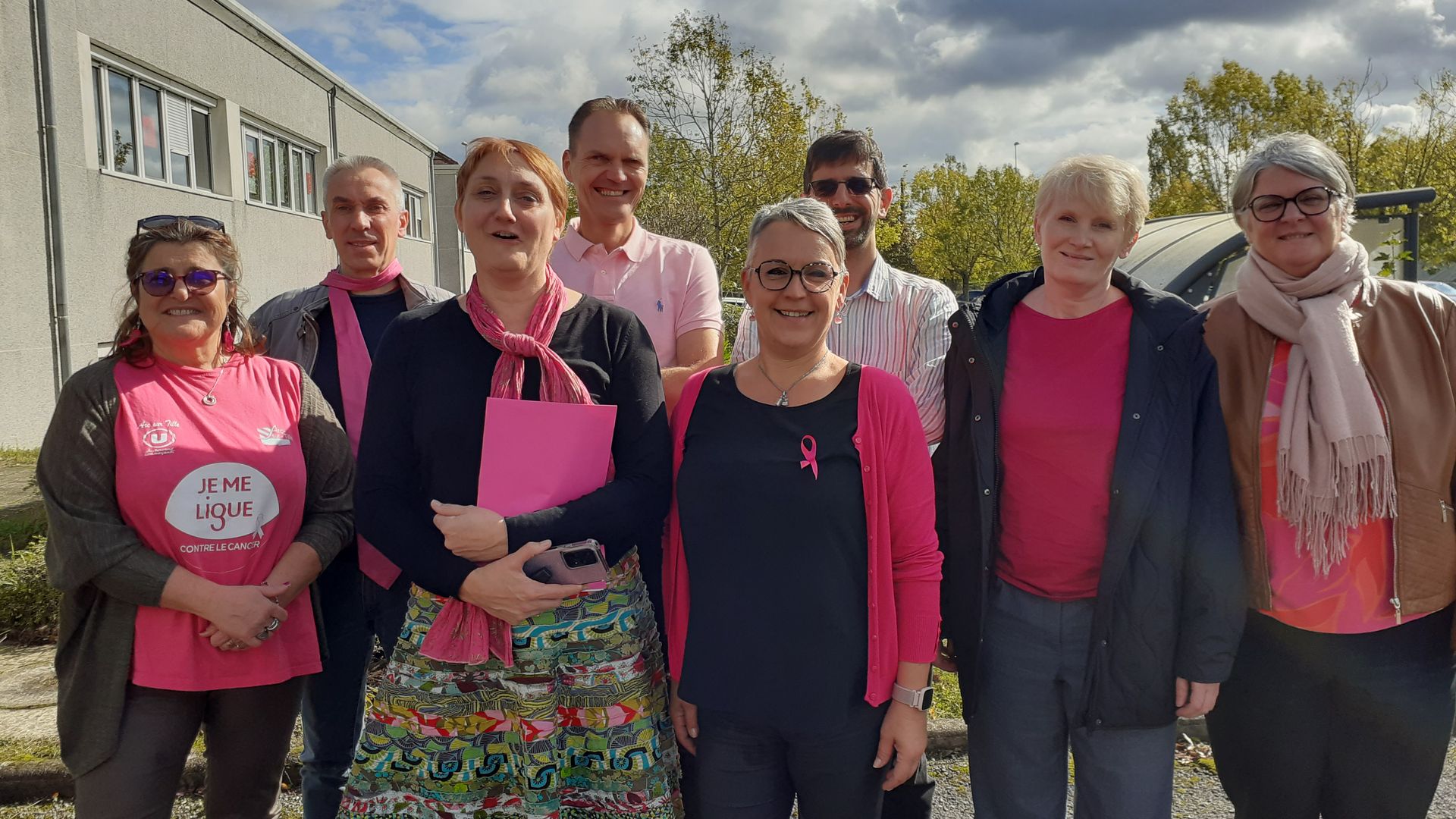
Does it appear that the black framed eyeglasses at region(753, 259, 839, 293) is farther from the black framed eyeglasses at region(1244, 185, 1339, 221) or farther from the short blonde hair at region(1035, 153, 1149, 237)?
the black framed eyeglasses at region(1244, 185, 1339, 221)

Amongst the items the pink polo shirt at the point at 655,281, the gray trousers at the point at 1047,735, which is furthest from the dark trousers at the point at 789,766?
the pink polo shirt at the point at 655,281

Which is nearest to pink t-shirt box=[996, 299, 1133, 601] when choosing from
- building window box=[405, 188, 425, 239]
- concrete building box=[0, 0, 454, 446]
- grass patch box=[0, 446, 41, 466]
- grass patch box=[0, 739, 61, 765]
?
grass patch box=[0, 739, 61, 765]

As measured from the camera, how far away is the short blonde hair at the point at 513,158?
227 cm

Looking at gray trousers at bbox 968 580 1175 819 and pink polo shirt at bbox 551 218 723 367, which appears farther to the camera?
pink polo shirt at bbox 551 218 723 367

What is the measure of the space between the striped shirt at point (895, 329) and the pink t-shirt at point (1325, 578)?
3.21ft

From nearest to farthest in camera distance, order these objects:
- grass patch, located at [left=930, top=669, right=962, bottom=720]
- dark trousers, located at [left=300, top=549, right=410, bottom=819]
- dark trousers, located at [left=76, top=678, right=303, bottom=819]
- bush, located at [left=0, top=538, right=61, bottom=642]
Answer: dark trousers, located at [left=76, top=678, right=303, bottom=819], dark trousers, located at [left=300, top=549, right=410, bottom=819], grass patch, located at [left=930, top=669, right=962, bottom=720], bush, located at [left=0, top=538, right=61, bottom=642]

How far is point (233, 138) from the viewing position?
15500 mm

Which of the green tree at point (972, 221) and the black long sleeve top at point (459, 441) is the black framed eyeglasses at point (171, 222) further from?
the green tree at point (972, 221)

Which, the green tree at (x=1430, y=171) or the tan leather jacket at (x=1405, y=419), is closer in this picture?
the tan leather jacket at (x=1405, y=419)

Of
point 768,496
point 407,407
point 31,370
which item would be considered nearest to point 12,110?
point 31,370

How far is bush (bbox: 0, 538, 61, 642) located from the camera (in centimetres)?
481

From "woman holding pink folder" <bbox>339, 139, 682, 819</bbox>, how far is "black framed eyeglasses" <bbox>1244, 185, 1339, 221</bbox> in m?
1.85

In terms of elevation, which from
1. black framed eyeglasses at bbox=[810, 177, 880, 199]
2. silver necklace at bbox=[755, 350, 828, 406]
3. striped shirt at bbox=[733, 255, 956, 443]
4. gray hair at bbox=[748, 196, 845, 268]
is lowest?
silver necklace at bbox=[755, 350, 828, 406]

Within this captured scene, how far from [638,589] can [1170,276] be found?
24.9 ft
